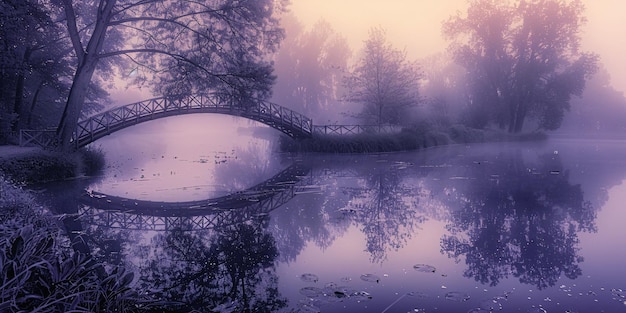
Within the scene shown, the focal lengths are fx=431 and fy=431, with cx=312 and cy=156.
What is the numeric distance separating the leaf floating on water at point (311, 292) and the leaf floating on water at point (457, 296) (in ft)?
4.72

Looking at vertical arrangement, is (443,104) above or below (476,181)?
above

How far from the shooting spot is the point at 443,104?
137 ft

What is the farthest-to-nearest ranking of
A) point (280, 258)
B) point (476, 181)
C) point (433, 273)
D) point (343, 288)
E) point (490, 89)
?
point (490, 89) < point (476, 181) < point (280, 258) < point (433, 273) < point (343, 288)

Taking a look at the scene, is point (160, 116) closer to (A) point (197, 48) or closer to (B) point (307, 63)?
(A) point (197, 48)

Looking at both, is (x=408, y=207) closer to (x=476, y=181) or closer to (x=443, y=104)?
(x=476, y=181)

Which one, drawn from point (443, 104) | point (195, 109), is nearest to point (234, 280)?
point (195, 109)

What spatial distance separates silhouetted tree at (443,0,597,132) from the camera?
38.8 m

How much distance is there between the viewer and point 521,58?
130 feet

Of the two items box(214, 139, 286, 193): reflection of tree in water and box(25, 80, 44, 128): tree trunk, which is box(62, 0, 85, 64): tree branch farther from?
box(25, 80, 44, 128): tree trunk

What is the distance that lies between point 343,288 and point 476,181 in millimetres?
10558

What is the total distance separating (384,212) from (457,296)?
4626 millimetres

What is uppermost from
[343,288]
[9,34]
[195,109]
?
[9,34]

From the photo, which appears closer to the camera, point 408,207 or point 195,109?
point 408,207

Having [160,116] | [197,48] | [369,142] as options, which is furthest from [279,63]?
[197,48]
